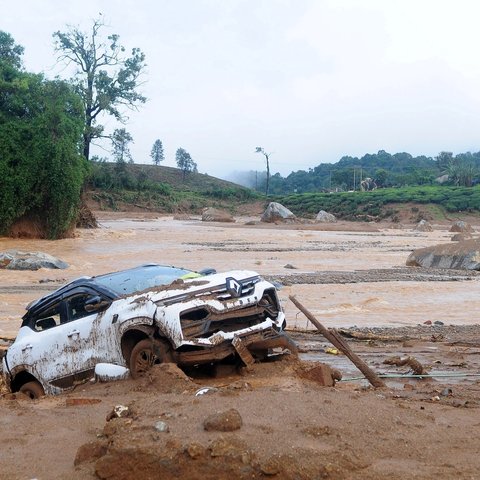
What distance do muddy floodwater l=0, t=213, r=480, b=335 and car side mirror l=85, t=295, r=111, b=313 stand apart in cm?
657

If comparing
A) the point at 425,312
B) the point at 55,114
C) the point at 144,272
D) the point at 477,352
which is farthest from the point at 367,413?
the point at 55,114

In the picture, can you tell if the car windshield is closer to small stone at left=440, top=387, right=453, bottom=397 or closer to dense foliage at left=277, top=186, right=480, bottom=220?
small stone at left=440, top=387, right=453, bottom=397

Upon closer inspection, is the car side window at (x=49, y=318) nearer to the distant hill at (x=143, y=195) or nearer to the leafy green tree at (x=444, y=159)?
the distant hill at (x=143, y=195)

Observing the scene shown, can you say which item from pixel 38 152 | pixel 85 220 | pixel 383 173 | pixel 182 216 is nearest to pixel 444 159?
pixel 383 173

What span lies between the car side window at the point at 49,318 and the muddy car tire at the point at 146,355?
1.57 meters

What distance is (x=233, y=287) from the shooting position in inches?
305

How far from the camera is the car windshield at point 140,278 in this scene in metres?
8.38

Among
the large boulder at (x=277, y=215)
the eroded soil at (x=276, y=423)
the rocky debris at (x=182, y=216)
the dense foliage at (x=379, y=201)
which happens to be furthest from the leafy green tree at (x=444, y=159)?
the eroded soil at (x=276, y=423)

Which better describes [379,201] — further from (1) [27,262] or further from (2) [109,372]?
(2) [109,372]

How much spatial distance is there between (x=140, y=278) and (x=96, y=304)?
0.78m

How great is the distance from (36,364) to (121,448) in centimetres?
431

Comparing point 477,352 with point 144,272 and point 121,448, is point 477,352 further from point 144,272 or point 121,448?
point 121,448

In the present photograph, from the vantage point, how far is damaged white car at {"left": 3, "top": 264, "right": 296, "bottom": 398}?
24.1 feet

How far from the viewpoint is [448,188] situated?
90438mm
